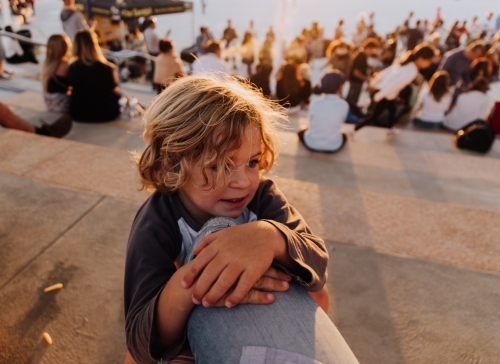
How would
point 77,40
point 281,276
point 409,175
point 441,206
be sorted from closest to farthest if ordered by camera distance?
point 281,276 < point 441,206 < point 409,175 < point 77,40

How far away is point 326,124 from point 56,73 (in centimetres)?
375

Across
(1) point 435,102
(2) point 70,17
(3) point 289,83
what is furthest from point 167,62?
(1) point 435,102

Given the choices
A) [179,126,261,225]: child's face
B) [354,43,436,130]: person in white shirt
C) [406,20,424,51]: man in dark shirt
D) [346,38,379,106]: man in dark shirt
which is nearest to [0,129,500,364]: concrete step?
[179,126,261,225]: child's face

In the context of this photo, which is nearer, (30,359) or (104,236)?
(30,359)

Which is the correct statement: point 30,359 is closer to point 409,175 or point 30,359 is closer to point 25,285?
point 25,285

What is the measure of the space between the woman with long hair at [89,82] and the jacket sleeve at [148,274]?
442cm

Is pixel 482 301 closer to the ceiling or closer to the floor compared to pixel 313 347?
closer to the floor

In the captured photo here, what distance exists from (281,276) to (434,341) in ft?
4.05

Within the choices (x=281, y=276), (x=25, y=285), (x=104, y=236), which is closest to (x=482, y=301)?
(x=281, y=276)

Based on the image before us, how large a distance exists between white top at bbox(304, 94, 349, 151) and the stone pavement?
1.00 meters

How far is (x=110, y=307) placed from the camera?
1914 mm

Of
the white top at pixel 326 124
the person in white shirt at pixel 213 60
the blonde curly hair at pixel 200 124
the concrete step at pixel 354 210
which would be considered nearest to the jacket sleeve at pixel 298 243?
the blonde curly hair at pixel 200 124

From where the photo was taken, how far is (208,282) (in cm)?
88

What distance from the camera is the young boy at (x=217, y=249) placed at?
0.85m
